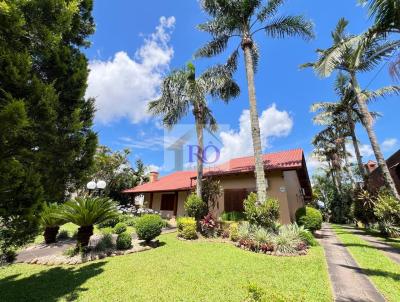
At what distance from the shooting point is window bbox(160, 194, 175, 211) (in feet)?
74.6

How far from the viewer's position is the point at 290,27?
13211mm

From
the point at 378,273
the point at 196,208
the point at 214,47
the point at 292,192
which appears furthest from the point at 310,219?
the point at 214,47

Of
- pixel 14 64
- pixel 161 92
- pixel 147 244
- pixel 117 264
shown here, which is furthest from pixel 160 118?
pixel 14 64

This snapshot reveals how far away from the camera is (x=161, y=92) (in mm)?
15031

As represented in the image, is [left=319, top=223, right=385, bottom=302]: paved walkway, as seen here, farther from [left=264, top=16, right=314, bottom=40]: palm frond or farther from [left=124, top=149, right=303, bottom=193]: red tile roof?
[left=264, top=16, right=314, bottom=40]: palm frond

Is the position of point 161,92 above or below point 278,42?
below

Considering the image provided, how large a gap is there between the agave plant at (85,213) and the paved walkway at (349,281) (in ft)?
26.7

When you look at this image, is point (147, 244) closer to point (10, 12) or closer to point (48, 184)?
point (48, 184)

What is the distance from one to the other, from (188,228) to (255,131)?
6.29 m

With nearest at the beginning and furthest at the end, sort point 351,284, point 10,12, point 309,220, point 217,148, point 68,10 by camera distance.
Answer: point 10,12
point 68,10
point 351,284
point 309,220
point 217,148

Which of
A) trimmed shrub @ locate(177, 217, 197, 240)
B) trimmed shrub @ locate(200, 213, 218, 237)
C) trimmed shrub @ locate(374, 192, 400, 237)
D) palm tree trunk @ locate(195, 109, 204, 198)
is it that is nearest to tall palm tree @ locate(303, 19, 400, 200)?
trimmed shrub @ locate(374, 192, 400, 237)

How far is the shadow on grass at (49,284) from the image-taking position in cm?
506

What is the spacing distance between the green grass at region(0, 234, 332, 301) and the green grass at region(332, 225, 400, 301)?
1.16 meters

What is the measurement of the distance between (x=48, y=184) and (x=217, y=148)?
1473 cm
